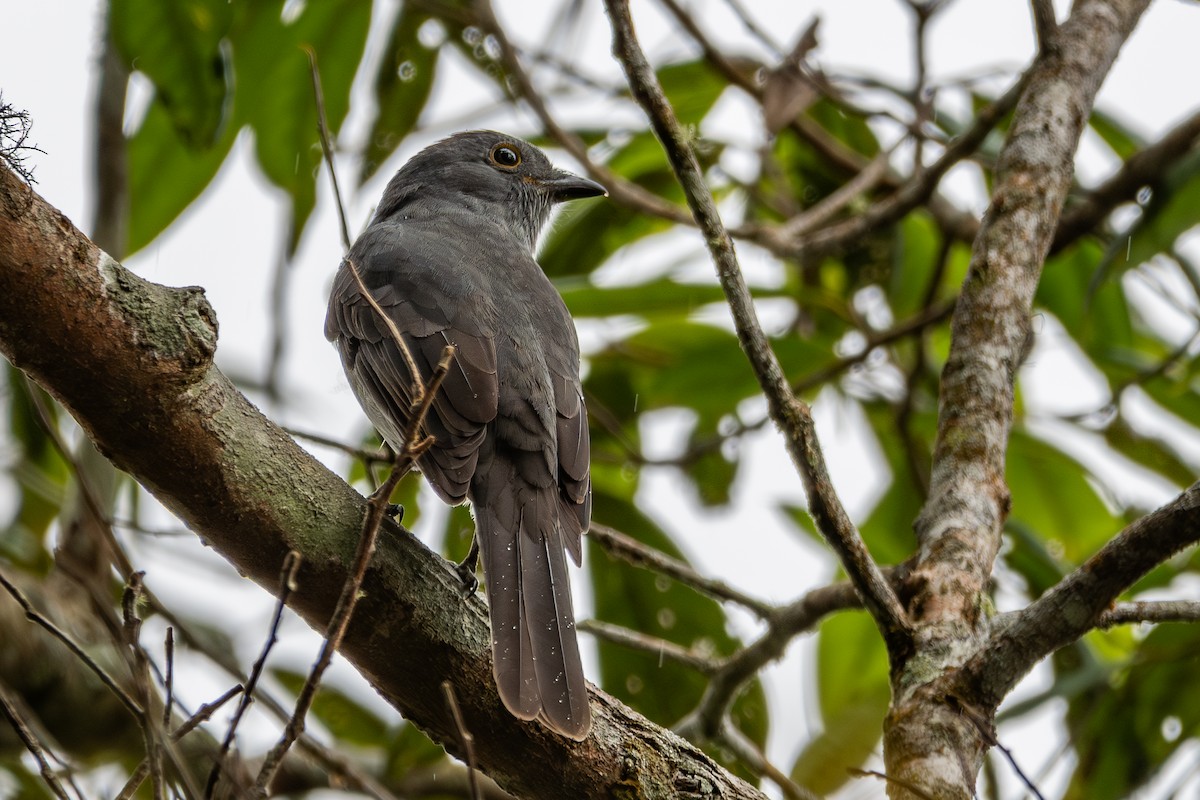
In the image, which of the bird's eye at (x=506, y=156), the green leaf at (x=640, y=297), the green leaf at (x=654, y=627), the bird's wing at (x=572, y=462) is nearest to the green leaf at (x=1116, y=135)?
the green leaf at (x=640, y=297)

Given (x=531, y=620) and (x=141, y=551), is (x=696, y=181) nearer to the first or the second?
(x=531, y=620)

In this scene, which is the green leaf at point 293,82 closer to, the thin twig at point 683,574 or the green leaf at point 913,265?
the thin twig at point 683,574

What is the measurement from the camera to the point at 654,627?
5.25 metres

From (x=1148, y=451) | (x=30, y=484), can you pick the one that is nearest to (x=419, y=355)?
(x=30, y=484)

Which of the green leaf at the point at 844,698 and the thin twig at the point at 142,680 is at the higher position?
the green leaf at the point at 844,698

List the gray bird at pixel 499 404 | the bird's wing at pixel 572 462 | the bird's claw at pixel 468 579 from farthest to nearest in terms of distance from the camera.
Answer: the bird's wing at pixel 572 462 → the bird's claw at pixel 468 579 → the gray bird at pixel 499 404

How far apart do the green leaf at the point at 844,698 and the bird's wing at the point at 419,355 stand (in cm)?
188

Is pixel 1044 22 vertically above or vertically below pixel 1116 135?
below

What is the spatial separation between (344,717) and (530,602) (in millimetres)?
3302

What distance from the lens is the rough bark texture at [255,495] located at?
217cm

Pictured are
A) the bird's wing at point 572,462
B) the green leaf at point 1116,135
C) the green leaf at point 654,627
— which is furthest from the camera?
the green leaf at point 1116,135

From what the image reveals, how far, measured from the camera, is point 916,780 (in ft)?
8.43

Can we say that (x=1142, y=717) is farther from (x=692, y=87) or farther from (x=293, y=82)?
(x=293, y=82)

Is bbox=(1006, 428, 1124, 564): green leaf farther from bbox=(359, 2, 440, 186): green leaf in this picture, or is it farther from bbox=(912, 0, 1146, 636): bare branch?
bbox=(359, 2, 440, 186): green leaf
